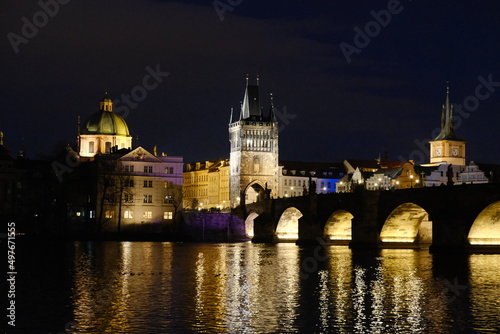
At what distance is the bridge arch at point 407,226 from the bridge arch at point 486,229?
1000cm

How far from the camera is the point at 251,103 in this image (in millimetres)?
172250

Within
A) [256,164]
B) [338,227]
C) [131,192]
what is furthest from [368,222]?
[256,164]

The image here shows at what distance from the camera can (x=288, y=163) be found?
7618 inches

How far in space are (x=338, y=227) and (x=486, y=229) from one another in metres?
29.3

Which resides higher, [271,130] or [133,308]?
[271,130]

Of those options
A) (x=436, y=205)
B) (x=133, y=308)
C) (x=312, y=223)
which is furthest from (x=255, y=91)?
(x=133, y=308)

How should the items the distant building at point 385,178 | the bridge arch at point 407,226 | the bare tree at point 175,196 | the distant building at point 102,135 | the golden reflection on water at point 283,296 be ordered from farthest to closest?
the distant building at point 102,135 < the distant building at point 385,178 < the bare tree at point 175,196 < the bridge arch at point 407,226 < the golden reflection on water at point 283,296

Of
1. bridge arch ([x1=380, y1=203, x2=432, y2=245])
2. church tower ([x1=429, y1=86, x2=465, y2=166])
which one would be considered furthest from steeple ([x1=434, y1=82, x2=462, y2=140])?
bridge arch ([x1=380, y1=203, x2=432, y2=245])

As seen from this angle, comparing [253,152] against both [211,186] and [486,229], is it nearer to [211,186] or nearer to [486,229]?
[211,186]

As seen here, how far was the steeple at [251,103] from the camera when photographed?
6767 inches

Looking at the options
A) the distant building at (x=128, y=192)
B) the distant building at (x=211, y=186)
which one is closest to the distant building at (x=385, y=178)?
the distant building at (x=211, y=186)

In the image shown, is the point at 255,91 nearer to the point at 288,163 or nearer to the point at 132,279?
the point at 288,163

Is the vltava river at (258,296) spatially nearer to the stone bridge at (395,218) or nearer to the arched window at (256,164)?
the stone bridge at (395,218)

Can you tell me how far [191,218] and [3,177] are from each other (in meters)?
39.4
